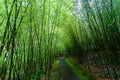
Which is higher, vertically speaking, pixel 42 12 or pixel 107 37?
pixel 42 12

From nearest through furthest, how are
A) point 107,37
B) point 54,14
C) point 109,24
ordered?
point 109,24 → point 107,37 → point 54,14

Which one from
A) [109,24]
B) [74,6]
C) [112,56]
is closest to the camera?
[109,24]

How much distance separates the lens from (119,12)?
704 centimetres

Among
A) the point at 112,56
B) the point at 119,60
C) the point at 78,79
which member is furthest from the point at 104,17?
the point at 78,79

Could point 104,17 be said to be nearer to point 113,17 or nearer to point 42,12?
point 113,17

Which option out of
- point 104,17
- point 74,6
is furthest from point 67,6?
point 104,17

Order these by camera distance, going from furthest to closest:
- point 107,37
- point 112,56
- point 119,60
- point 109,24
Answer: point 119,60
point 112,56
point 107,37
point 109,24

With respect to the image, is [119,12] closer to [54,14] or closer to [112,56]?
[112,56]

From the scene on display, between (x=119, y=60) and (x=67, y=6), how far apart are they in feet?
12.0

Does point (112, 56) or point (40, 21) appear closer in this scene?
point (112, 56)

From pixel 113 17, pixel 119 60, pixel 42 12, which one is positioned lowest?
pixel 119 60

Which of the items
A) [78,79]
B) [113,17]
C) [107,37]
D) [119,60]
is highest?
[113,17]

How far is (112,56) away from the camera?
767cm

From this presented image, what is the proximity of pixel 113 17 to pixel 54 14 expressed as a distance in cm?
441
